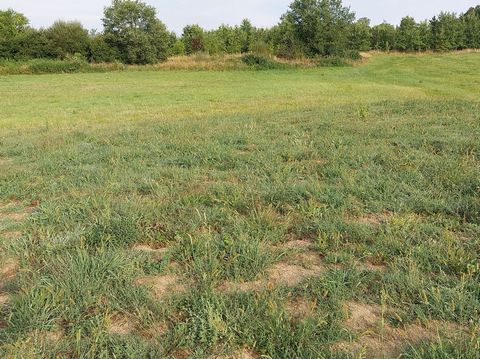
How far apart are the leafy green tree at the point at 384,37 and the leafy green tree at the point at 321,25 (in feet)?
31.2

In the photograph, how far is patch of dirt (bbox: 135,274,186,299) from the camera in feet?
9.53

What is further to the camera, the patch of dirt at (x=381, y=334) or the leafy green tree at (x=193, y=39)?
the leafy green tree at (x=193, y=39)

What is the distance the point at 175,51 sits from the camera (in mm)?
59219

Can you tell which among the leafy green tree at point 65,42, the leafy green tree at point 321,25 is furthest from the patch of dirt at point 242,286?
the leafy green tree at point 65,42

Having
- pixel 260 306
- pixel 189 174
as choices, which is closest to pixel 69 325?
pixel 260 306

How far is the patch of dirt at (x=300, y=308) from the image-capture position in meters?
2.57

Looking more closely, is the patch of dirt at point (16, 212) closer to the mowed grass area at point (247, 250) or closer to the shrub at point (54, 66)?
the mowed grass area at point (247, 250)

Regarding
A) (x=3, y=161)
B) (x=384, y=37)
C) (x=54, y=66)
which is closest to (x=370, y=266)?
(x=3, y=161)

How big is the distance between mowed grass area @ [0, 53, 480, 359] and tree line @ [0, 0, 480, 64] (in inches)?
1675

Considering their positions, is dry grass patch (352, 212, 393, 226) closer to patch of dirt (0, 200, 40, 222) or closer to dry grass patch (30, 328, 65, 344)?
dry grass patch (30, 328, 65, 344)

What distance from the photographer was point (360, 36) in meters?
57.1

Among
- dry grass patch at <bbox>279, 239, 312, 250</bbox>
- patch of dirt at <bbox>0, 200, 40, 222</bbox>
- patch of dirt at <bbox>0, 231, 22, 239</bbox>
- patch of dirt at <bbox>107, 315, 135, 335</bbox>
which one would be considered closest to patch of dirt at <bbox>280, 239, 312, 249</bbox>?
dry grass patch at <bbox>279, 239, 312, 250</bbox>

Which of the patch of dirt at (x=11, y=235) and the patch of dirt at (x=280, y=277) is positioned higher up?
the patch of dirt at (x=11, y=235)

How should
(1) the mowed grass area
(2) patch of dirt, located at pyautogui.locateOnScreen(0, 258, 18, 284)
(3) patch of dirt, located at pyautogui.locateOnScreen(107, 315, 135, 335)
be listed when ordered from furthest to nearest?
(2) patch of dirt, located at pyautogui.locateOnScreen(0, 258, 18, 284), (3) patch of dirt, located at pyautogui.locateOnScreen(107, 315, 135, 335), (1) the mowed grass area
